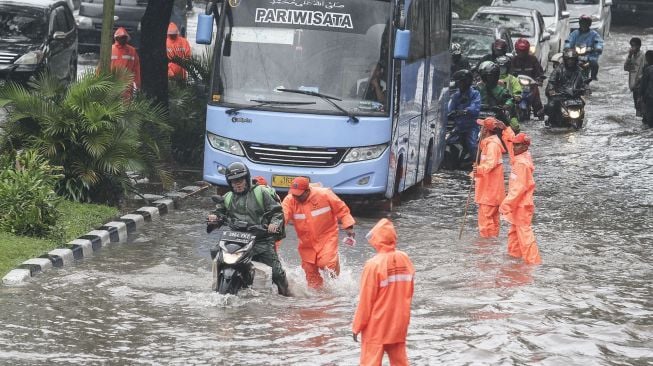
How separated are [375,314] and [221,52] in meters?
8.81

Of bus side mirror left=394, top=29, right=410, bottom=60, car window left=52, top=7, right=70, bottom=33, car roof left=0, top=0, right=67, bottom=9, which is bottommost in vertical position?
car window left=52, top=7, right=70, bottom=33

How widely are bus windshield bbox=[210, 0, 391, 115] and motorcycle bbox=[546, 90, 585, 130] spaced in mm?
10308

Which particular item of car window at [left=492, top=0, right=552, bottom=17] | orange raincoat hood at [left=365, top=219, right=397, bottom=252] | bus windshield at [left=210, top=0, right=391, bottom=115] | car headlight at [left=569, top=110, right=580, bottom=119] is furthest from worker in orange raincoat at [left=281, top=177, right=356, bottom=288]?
car window at [left=492, top=0, right=552, bottom=17]

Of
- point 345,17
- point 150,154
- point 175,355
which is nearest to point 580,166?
point 345,17

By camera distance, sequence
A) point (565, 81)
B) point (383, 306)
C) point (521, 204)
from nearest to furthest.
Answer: point (383, 306)
point (521, 204)
point (565, 81)

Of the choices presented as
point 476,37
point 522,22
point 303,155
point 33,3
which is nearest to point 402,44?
point 303,155

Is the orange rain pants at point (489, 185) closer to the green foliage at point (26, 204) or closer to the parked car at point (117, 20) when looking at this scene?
the green foliage at point (26, 204)

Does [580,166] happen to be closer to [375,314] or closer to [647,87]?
[647,87]

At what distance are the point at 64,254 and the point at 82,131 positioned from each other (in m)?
2.80

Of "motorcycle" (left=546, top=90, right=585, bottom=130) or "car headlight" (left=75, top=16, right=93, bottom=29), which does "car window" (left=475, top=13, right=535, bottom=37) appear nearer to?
"motorcycle" (left=546, top=90, right=585, bottom=130)

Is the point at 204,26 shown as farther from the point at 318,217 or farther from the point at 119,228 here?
the point at 318,217

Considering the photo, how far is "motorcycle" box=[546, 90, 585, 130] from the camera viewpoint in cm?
2759

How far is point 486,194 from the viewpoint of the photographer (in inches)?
669

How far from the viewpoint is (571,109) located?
27.7 m
